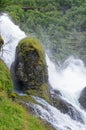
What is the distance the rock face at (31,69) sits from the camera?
106ft

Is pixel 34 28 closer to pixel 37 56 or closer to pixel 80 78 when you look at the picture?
pixel 80 78

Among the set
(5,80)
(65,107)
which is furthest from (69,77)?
(5,80)

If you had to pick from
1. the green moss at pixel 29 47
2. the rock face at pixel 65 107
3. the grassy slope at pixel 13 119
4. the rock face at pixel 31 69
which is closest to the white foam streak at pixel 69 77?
the rock face at pixel 65 107

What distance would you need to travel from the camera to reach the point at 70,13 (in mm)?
80375

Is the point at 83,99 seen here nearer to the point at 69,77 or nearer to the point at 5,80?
the point at 5,80

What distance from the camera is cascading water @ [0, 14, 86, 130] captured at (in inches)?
1075

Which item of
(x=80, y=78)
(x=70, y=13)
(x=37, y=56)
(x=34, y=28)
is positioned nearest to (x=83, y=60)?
(x=80, y=78)

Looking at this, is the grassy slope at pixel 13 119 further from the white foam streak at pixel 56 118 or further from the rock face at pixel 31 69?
the rock face at pixel 31 69

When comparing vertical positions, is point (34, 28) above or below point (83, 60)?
above

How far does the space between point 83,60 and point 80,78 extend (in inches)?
358

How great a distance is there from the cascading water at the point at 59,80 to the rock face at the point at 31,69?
1336 millimetres

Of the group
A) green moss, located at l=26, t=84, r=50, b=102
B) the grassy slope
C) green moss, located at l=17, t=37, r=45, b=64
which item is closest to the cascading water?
green moss, located at l=26, t=84, r=50, b=102

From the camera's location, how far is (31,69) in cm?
3238

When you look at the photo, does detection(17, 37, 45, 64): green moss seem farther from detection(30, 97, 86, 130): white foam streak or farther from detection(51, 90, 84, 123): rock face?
detection(30, 97, 86, 130): white foam streak
